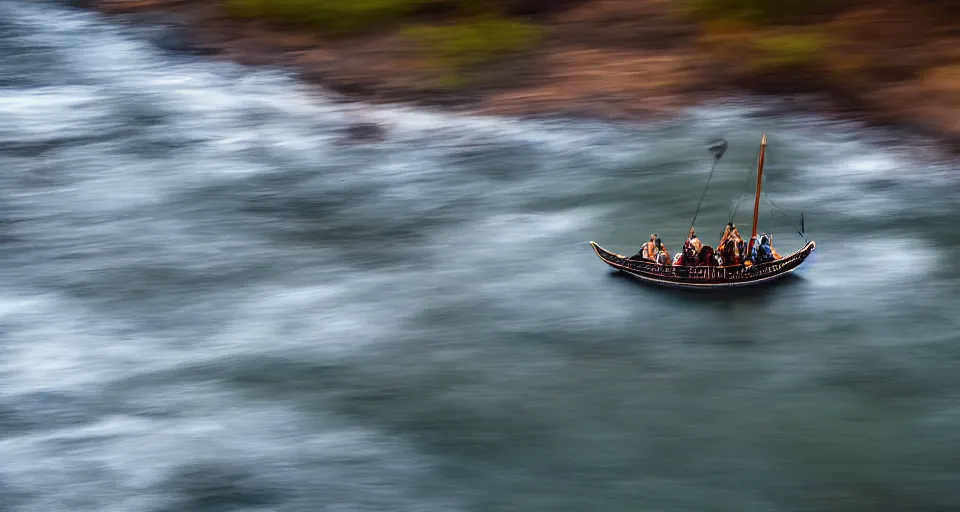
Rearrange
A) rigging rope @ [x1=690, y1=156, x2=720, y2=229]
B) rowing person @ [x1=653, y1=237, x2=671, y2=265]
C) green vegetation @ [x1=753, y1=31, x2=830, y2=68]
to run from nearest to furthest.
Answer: rowing person @ [x1=653, y1=237, x2=671, y2=265], rigging rope @ [x1=690, y1=156, x2=720, y2=229], green vegetation @ [x1=753, y1=31, x2=830, y2=68]

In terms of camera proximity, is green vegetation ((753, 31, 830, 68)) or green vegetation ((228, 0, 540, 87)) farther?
green vegetation ((228, 0, 540, 87))

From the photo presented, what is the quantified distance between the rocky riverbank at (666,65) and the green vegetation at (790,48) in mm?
Result: 42

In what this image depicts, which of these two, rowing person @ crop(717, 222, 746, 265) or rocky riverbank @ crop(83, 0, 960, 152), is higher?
rocky riverbank @ crop(83, 0, 960, 152)

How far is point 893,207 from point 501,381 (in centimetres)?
1491

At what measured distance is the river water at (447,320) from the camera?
23.8 metres

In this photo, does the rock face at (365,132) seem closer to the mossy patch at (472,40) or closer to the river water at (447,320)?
the river water at (447,320)

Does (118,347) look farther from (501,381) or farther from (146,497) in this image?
(501,381)

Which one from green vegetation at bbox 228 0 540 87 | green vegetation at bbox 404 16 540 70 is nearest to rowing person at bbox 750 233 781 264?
green vegetation at bbox 228 0 540 87

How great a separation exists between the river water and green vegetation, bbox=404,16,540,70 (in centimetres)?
369

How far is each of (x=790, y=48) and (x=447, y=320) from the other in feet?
66.7

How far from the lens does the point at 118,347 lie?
29578 mm

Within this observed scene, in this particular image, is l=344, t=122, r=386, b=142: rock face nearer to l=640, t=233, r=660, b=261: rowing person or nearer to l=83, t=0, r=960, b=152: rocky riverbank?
l=83, t=0, r=960, b=152: rocky riverbank

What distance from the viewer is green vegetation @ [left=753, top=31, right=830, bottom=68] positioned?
144 ft

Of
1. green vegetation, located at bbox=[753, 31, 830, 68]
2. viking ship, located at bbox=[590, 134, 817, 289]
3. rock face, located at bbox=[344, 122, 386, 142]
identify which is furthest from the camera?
green vegetation, located at bbox=[753, 31, 830, 68]
